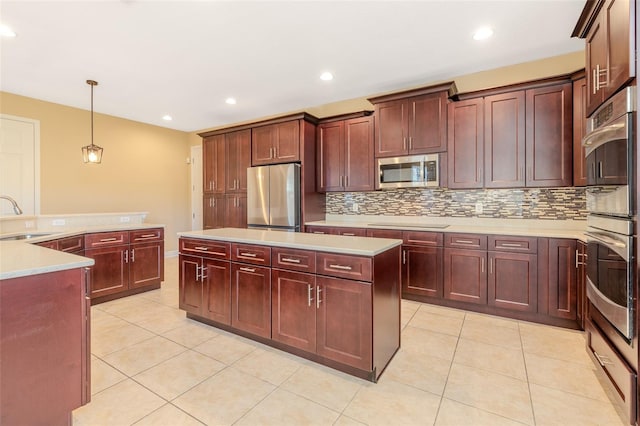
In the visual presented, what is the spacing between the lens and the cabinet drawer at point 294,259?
6.95ft

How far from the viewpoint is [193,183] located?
256 inches

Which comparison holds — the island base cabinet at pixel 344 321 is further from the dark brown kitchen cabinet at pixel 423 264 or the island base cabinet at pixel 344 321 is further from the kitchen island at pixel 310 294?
the dark brown kitchen cabinet at pixel 423 264

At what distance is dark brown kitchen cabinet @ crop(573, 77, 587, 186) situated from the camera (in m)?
2.78

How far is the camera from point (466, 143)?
341 centimetres

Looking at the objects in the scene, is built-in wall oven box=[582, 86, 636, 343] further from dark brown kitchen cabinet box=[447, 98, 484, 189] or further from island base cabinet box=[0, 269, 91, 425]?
island base cabinet box=[0, 269, 91, 425]

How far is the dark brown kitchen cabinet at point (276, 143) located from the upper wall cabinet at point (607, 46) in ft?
10.5

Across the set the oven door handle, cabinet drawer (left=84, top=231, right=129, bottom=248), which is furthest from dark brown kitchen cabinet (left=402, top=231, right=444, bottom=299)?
cabinet drawer (left=84, top=231, right=129, bottom=248)

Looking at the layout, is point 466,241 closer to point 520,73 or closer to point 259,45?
point 520,73

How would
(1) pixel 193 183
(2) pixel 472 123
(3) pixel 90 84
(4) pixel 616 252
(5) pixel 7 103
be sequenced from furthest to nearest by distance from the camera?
(1) pixel 193 183
(5) pixel 7 103
(3) pixel 90 84
(2) pixel 472 123
(4) pixel 616 252

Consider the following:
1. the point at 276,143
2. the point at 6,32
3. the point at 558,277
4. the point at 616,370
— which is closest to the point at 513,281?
the point at 558,277

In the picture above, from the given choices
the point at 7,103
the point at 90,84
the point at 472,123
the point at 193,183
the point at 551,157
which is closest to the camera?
the point at 551,157

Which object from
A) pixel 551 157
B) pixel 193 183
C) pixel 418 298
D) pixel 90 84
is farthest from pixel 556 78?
pixel 193 183

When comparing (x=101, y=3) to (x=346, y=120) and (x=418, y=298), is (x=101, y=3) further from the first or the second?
(x=418, y=298)

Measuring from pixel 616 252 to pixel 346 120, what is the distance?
332 centimetres
